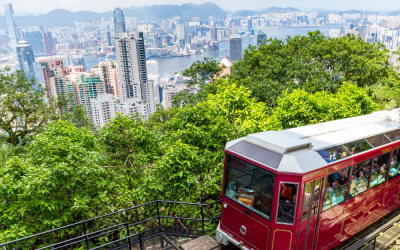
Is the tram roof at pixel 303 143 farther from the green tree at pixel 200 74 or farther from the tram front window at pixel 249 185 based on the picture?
the green tree at pixel 200 74

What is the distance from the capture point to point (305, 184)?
17.5 ft

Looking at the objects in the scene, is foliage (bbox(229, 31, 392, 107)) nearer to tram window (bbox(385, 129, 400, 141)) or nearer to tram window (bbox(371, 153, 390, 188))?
tram window (bbox(385, 129, 400, 141))

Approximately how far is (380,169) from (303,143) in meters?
2.99

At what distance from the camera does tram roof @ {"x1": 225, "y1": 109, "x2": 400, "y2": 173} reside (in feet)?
17.7

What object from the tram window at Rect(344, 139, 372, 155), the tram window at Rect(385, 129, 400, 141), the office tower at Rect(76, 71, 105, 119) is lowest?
the office tower at Rect(76, 71, 105, 119)

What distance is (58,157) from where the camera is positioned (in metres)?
6.80

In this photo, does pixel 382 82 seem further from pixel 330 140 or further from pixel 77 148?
pixel 77 148

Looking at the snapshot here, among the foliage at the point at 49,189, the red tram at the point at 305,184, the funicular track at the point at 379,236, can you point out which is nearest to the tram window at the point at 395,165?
the red tram at the point at 305,184

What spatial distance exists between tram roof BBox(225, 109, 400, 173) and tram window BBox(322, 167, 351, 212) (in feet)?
1.56

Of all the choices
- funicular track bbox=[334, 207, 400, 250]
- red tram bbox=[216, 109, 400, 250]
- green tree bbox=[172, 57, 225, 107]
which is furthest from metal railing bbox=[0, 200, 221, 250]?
green tree bbox=[172, 57, 225, 107]

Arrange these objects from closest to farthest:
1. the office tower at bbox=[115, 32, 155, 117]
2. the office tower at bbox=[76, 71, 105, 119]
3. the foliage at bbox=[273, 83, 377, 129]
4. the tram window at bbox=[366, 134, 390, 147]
Answer: the tram window at bbox=[366, 134, 390, 147], the foliage at bbox=[273, 83, 377, 129], the office tower at bbox=[76, 71, 105, 119], the office tower at bbox=[115, 32, 155, 117]

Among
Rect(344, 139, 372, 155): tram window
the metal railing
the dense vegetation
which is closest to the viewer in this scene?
Rect(344, 139, 372, 155): tram window

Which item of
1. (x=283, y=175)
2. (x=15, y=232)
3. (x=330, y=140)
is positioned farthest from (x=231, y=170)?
(x=15, y=232)

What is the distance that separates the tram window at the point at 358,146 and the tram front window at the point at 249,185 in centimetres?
226
